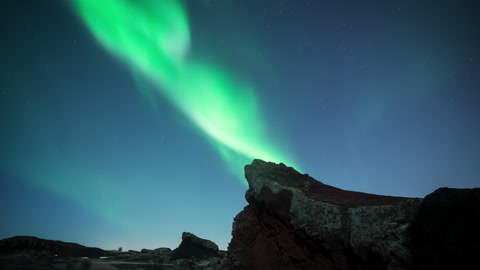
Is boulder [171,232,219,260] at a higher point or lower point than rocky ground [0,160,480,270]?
lower

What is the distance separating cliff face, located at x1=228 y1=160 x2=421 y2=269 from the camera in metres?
10.6

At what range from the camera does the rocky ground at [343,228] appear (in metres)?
8.18

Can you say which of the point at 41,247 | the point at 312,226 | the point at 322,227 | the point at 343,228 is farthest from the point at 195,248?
the point at 343,228

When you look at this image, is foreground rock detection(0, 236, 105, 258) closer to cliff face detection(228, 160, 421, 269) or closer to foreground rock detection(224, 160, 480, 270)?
cliff face detection(228, 160, 421, 269)

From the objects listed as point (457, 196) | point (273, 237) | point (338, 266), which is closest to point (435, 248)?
point (457, 196)

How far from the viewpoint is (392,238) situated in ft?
32.9

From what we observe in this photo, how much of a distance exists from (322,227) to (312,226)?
0.78 m

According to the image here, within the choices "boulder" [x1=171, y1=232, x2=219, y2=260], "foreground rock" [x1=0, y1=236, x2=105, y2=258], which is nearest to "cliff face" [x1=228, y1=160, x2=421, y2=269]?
"boulder" [x1=171, y1=232, x2=219, y2=260]

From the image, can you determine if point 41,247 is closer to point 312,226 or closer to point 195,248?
point 195,248

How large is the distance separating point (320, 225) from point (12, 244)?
75013 mm

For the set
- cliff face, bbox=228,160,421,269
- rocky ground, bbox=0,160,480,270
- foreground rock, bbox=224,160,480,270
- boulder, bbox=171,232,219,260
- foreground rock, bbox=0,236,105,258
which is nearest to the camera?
rocky ground, bbox=0,160,480,270

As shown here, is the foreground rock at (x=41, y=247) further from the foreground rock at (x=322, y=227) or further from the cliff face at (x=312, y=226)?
the foreground rock at (x=322, y=227)

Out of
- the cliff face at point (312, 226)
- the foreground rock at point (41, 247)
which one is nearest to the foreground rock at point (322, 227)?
the cliff face at point (312, 226)

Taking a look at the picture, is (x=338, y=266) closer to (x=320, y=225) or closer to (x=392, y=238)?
(x=320, y=225)
